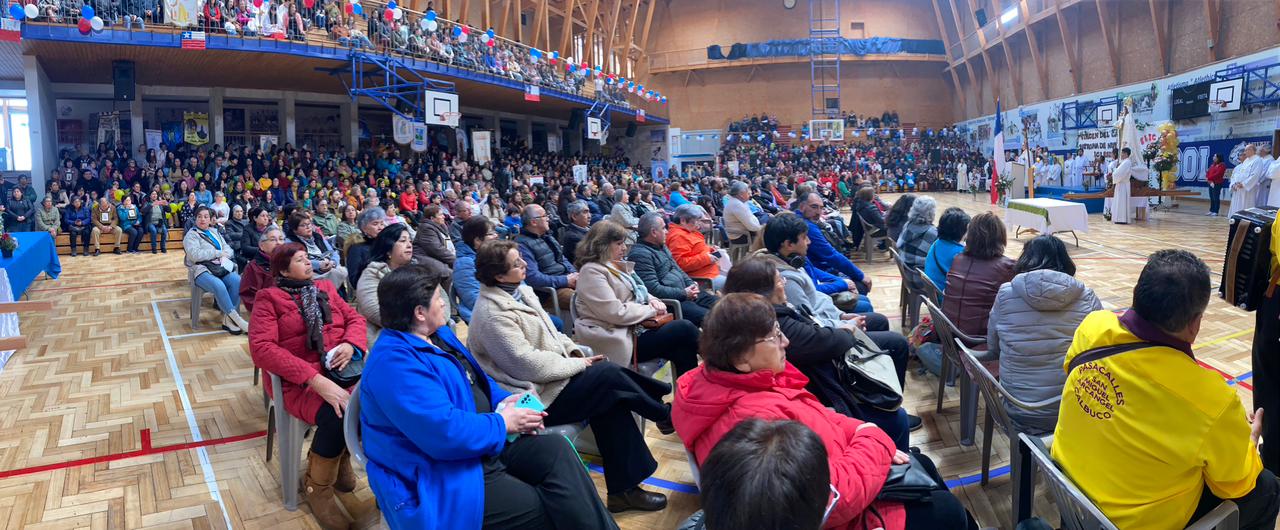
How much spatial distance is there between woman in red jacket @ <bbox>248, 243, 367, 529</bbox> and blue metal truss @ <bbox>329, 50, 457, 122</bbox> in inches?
423

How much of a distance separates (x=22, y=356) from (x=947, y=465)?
250 inches

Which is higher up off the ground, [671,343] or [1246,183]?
[1246,183]

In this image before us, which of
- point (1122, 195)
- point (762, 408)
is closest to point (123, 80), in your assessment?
point (762, 408)

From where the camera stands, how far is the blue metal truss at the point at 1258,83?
1407 centimetres

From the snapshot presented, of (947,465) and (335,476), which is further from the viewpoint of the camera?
(947,465)

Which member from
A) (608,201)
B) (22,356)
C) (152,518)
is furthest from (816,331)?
(608,201)

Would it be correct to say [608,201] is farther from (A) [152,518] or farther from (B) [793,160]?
(B) [793,160]

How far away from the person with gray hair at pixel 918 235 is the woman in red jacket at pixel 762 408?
360 centimetres

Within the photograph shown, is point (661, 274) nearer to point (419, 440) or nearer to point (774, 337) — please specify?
point (774, 337)

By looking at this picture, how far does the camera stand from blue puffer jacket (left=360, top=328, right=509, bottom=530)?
2023 mm

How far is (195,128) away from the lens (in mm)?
16641

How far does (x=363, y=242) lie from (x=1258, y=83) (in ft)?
56.0

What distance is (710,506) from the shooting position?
1230mm

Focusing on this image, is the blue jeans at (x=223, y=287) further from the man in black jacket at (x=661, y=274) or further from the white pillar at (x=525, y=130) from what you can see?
the white pillar at (x=525, y=130)
